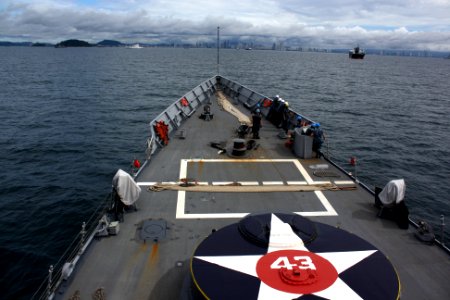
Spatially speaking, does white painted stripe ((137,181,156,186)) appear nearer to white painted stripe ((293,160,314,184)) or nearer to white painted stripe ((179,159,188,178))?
white painted stripe ((179,159,188,178))

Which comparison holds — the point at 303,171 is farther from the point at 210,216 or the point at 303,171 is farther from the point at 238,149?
the point at 210,216

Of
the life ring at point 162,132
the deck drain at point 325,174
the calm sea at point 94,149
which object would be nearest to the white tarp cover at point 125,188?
the calm sea at point 94,149

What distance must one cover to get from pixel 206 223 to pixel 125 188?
2.59 metres

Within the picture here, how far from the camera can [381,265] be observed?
21.4 feet

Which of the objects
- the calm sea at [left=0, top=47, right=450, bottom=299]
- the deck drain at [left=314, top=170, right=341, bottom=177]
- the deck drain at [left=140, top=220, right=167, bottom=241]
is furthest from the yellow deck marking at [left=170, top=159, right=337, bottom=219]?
the calm sea at [left=0, top=47, right=450, bottom=299]

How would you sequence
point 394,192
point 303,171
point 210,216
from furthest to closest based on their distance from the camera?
point 303,171 < point 210,216 < point 394,192

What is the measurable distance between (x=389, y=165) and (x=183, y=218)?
67.2 feet

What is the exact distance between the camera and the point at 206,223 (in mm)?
10141

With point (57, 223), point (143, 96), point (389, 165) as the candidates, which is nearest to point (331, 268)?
point (57, 223)

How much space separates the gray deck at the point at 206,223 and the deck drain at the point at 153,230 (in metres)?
0.15

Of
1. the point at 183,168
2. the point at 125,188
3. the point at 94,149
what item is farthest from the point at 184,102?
the point at 125,188

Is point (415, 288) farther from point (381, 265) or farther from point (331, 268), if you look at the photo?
point (331, 268)

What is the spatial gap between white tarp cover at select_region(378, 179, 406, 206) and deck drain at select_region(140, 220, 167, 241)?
645 cm

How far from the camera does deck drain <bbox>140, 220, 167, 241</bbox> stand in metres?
9.36
